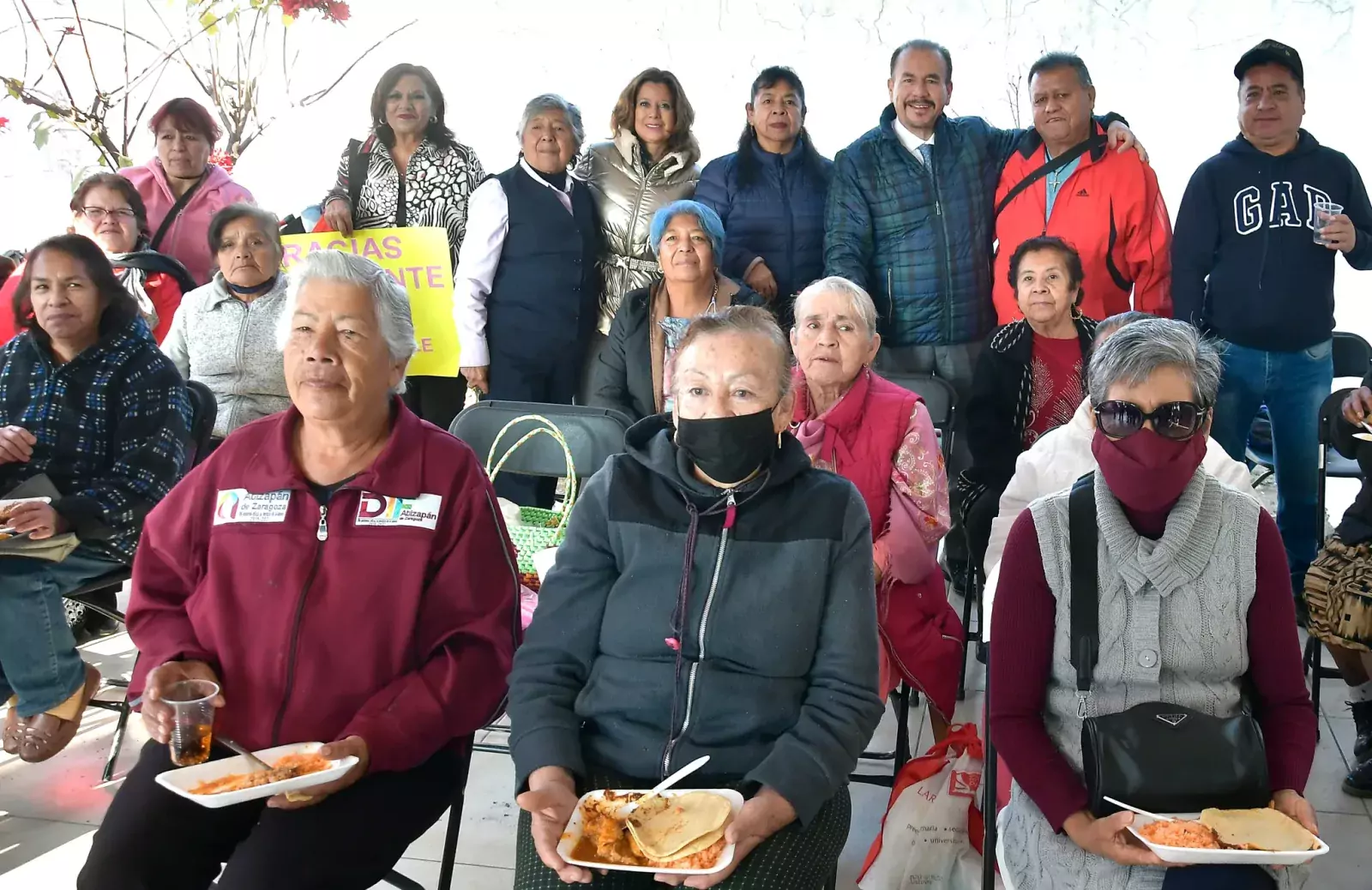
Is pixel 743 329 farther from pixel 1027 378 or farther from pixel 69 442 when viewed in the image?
pixel 69 442

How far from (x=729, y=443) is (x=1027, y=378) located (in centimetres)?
201

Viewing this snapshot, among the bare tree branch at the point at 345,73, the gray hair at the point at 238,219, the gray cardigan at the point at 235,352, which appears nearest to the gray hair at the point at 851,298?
the gray cardigan at the point at 235,352

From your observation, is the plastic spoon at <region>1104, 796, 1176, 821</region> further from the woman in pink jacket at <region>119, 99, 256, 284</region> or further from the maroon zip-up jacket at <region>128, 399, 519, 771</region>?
the woman in pink jacket at <region>119, 99, 256, 284</region>

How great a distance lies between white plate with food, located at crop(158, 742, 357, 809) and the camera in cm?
162

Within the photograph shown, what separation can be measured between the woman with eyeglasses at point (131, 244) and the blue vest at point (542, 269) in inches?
51.7

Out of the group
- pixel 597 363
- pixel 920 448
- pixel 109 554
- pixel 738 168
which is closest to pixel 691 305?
pixel 597 363

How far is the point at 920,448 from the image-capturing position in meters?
2.88

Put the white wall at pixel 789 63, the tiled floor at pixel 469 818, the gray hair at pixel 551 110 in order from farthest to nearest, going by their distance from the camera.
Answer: the white wall at pixel 789 63, the gray hair at pixel 551 110, the tiled floor at pixel 469 818

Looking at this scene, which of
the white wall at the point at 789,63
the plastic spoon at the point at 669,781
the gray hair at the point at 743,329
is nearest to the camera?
the plastic spoon at the point at 669,781

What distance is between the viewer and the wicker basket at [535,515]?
9.04ft

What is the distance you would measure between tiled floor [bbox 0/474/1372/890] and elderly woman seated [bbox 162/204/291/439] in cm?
118

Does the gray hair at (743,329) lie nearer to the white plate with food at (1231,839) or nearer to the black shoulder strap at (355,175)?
the white plate with food at (1231,839)

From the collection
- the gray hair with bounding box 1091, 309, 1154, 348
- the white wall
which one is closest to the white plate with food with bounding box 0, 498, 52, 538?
the white wall

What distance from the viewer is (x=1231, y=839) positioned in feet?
5.35
